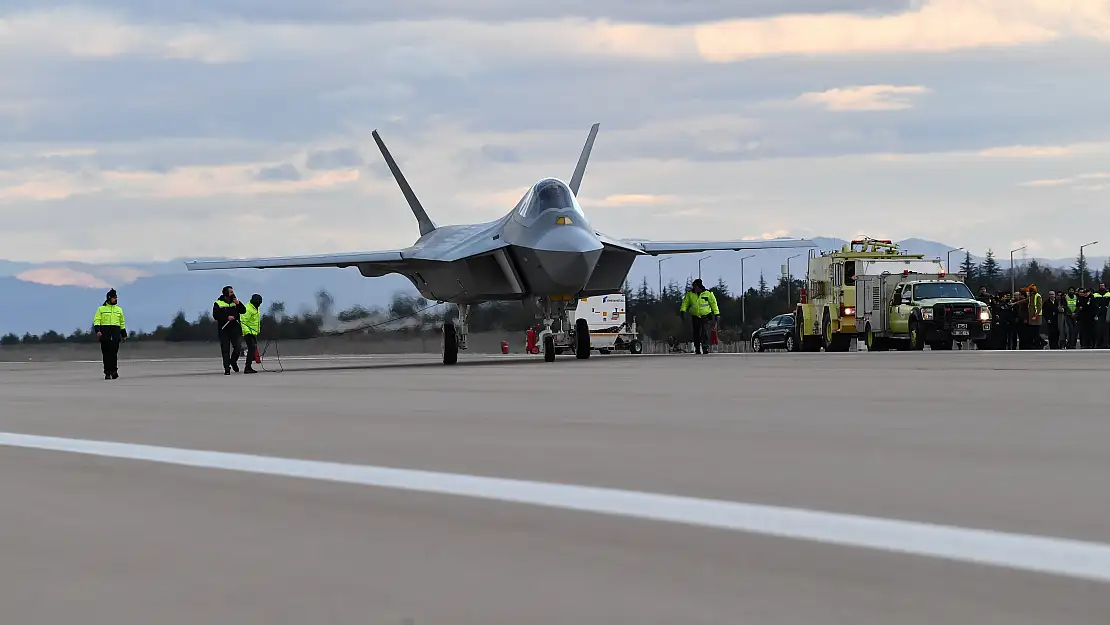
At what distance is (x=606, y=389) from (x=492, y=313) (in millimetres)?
28420

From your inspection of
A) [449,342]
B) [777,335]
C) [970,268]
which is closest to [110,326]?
[449,342]

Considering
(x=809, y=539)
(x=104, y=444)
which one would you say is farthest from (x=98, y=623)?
(x=104, y=444)

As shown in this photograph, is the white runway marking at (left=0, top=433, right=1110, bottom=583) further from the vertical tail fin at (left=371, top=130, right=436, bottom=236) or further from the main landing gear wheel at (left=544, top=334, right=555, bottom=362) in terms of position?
the vertical tail fin at (left=371, top=130, right=436, bottom=236)

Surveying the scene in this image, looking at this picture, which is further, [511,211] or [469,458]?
[511,211]

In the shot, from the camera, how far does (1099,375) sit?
16797 millimetres

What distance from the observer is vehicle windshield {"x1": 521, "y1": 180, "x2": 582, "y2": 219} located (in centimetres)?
2609

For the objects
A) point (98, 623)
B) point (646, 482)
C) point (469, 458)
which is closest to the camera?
point (98, 623)

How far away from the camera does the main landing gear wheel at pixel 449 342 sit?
29141mm

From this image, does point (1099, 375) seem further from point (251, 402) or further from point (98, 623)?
point (98, 623)

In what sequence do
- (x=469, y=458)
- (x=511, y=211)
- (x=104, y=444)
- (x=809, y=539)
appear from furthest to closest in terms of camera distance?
1. (x=511, y=211)
2. (x=104, y=444)
3. (x=469, y=458)
4. (x=809, y=539)

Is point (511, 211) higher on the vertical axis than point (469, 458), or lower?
higher

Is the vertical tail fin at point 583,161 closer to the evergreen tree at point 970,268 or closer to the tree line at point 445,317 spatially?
the tree line at point 445,317

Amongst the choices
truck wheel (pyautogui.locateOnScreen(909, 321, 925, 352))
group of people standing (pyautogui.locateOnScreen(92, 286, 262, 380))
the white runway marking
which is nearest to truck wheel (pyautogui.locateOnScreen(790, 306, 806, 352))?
truck wheel (pyautogui.locateOnScreen(909, 321, 925, 352))

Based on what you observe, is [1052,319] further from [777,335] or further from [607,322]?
[607,322]
